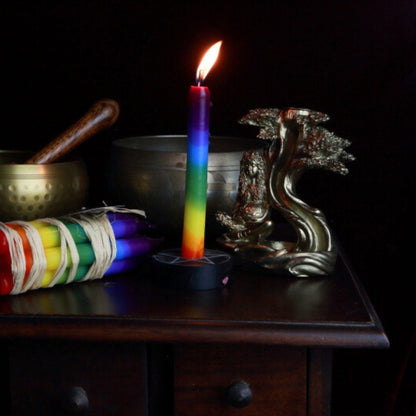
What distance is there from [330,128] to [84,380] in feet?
2.35

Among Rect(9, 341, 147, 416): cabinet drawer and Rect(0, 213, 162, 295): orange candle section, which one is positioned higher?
Rect(0, 213, 162, 295): orange candle section

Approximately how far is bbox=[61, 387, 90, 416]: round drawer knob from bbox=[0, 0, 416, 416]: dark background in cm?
63

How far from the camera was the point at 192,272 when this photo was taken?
727 millimetres

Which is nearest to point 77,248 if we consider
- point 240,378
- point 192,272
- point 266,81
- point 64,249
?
point 64,249

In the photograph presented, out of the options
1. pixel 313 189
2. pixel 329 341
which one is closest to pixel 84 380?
pixel 329 341

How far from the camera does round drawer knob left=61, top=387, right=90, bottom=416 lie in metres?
0.67

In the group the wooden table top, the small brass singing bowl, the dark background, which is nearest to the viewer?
the wooden table top

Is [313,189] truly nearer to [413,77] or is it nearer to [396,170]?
[396,170]

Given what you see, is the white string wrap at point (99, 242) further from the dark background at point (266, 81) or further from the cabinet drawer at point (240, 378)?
the dark background at point (266, 81)

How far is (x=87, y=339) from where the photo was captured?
2.11 feet

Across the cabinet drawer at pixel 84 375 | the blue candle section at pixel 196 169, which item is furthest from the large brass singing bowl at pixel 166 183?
the cabinet drawer at pixel 84 375

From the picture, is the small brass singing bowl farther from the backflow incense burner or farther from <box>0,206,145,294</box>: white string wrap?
the backflow incense burner

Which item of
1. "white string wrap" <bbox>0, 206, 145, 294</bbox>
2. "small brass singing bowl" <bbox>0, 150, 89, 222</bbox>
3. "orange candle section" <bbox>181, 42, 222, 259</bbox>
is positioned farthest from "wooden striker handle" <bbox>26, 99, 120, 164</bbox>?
"orange candle section" <bbox>181, 42, 222, 259</bbox>

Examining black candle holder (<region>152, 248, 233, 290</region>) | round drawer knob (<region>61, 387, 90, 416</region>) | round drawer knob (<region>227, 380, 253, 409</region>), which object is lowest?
round drawer knob (<region>61, 387, 90, 416</region>)
